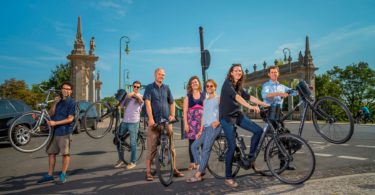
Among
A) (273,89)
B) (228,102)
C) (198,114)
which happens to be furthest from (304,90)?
(198,114)

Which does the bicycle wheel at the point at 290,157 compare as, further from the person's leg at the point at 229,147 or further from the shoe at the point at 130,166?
the shoe at the point at 130,166

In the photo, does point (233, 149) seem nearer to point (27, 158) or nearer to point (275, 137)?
point (275, 137)

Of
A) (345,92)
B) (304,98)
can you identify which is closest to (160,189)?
(304,98)

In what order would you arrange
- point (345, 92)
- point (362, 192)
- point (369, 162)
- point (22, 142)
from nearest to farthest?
point (362, 192)
point (369, 162)
point (22, 142)
point (345, 92)

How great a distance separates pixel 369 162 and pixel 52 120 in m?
6.70

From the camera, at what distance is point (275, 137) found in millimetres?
4637

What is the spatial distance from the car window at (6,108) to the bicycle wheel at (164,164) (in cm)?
820

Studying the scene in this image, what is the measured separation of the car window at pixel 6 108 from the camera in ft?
34.8

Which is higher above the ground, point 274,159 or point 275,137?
point 275,137

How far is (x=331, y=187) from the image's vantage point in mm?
4082

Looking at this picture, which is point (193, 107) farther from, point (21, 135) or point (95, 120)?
point (21, 135)

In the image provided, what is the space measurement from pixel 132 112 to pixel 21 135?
3264 mm

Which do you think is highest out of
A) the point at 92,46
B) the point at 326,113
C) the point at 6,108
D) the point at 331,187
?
the point at 92,46

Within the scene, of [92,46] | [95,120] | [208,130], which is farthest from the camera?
[92,46]
